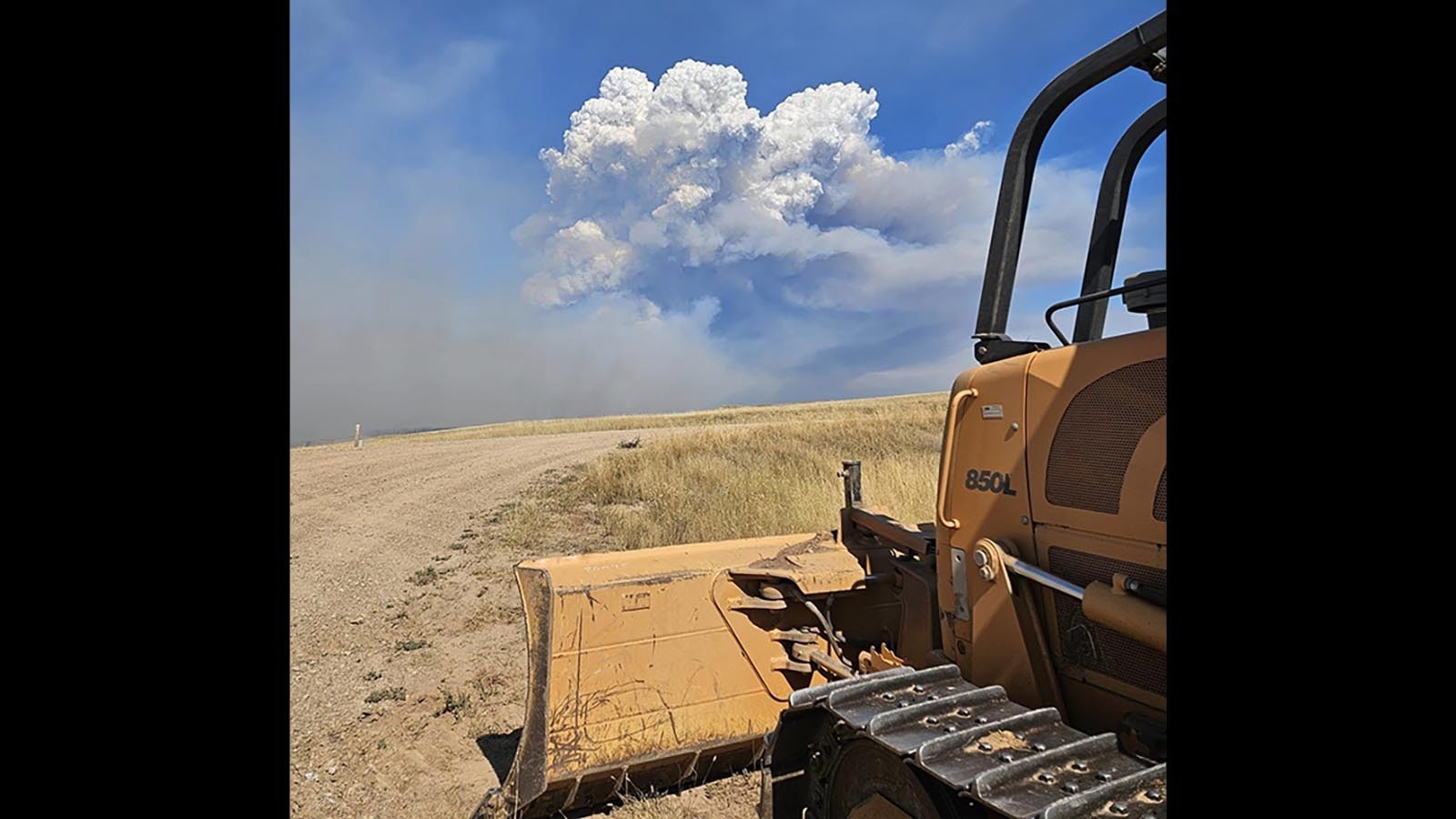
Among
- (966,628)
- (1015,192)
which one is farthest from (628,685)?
(1015,192)

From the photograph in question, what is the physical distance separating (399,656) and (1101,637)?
19.1 feet

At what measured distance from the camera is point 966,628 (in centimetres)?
298

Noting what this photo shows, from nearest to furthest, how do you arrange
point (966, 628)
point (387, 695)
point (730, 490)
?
1. point (966, 628)
2. point (387, 695)
3. point (730, 490)

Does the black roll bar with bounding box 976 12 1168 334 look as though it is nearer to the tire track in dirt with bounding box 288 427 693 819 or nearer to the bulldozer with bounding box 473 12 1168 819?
the bulldozer with bounding box 473 12 1168 819

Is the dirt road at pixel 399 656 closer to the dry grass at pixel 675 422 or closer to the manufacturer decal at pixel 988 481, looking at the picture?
the manufacturer decal at pixel 988 481

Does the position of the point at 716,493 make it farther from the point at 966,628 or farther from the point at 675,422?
the point at 675,422

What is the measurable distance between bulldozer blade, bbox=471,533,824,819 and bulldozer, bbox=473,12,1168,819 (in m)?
0.01

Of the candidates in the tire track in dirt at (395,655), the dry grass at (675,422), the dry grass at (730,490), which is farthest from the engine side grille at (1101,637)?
the dry grass at (675,422)

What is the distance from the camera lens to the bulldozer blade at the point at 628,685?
3932 millimetres

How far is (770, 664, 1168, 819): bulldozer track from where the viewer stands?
195 cm
